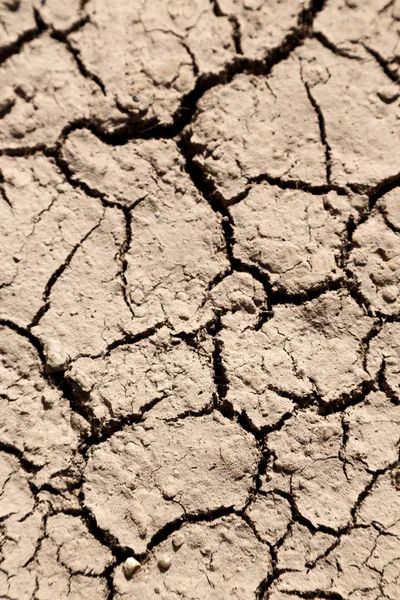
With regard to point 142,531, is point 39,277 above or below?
above

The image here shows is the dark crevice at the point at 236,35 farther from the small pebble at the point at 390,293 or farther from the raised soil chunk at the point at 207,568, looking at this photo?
the raised soil chunk at the point at 207,568

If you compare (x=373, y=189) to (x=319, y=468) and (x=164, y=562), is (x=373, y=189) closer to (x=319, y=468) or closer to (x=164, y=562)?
(x=319, y=468)

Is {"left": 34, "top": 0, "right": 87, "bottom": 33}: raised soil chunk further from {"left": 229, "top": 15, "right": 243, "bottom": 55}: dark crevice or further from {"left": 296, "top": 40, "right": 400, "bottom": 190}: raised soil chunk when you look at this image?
{"left": 296, "top": 40, "right": 400, "bottom": 190}: raised soil chunk

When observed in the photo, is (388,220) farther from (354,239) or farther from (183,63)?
(183,63)

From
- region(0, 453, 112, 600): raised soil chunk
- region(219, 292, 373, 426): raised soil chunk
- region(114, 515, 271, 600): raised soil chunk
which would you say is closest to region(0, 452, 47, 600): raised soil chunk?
region(0, 453, 112, 600): raised soil chunk

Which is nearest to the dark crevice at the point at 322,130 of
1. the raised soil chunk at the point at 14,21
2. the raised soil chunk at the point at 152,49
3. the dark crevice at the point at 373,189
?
the dark crevice at the point at 373,189

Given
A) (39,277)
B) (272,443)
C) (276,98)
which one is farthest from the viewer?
(276,98)

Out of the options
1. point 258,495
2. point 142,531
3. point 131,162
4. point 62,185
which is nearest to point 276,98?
point 131,162
